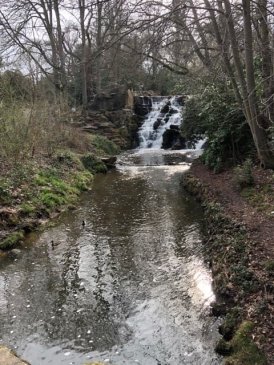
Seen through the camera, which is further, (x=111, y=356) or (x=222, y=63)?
(x=222, y=63)

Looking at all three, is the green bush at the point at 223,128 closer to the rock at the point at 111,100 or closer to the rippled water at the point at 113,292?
the rippled water at the point at 113,292

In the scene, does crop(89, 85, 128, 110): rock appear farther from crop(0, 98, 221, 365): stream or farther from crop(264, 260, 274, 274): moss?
crop(264, 260, 274, 274): moss

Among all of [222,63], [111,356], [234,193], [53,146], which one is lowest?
[111,356]

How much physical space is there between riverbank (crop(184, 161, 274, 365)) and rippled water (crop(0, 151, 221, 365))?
0.25 meters

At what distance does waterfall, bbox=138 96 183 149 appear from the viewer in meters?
24.2

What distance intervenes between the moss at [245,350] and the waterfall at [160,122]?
1894 cm

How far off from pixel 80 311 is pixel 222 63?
755cm

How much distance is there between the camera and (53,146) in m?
14.6

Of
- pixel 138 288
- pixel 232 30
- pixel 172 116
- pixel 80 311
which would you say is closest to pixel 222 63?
pixel 232 30

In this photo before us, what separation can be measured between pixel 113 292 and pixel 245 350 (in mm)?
2336

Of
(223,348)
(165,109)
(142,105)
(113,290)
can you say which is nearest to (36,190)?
(113,290)

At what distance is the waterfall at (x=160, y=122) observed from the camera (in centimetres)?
2417

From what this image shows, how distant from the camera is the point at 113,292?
5.82 metres

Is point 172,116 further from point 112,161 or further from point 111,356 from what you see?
point 111,356
